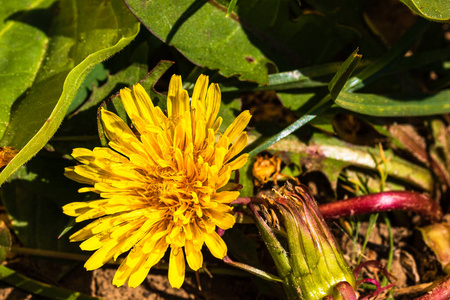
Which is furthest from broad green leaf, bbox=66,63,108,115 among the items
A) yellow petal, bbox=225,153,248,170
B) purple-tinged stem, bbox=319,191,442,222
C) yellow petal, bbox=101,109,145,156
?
purple-tinged stem, bbox=319,191,442,222

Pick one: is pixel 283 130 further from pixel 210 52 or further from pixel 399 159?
pixel 399 159

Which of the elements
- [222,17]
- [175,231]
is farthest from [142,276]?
[222,17]

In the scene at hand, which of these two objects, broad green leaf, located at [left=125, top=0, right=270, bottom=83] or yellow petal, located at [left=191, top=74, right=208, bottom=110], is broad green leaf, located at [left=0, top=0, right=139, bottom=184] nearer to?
broad green leaf, located at [left=125, top=0, right=270, bottom=83]

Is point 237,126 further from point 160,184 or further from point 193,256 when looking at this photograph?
point 193,256

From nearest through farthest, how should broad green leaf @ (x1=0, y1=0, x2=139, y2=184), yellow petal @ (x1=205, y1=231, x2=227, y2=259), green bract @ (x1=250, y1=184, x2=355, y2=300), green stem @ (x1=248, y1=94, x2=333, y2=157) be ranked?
yellow petal @ (x1=205, y1=231, x2=227, y2=259) < green bract @ (x1=250, y1=184, x2=355, y2=300) < broad green leaf @ (x1=0, y1=0, x2=139, y2=184) < green stem @ (x1=248, y1=94, x2=333, y2=157)

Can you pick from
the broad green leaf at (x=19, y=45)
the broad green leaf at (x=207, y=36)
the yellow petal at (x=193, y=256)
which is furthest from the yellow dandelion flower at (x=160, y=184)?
the broad green leaf at (x=19, y=45)
